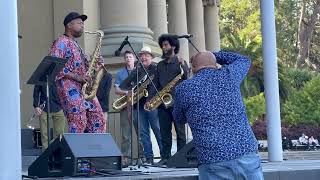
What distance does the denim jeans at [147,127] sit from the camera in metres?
11.3

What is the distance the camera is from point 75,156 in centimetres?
718

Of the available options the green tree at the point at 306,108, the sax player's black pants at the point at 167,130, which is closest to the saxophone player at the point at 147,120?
the sax player's black pants at the point at 167,130

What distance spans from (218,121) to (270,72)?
403cm

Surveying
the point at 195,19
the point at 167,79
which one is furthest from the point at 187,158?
the point at 195,19

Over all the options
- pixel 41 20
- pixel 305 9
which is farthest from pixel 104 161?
pixel 305 9

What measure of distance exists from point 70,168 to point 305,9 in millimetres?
48967

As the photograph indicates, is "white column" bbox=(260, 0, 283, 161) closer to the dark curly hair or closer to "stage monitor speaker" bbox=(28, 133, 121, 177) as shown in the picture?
the dark curly hair

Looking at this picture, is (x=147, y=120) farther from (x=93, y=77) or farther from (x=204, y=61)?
(x=204, y=61)

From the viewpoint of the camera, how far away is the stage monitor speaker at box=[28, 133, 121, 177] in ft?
23.7

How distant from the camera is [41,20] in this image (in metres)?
14.7

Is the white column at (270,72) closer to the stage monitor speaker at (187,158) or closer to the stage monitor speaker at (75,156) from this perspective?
the stage monitor speaker at (187,158)

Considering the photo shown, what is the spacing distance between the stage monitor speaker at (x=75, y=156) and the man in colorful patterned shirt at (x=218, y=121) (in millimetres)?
1823

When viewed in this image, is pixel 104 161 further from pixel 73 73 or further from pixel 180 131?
pixel 180 131

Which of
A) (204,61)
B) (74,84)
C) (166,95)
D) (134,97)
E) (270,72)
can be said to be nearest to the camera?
(204,61)
